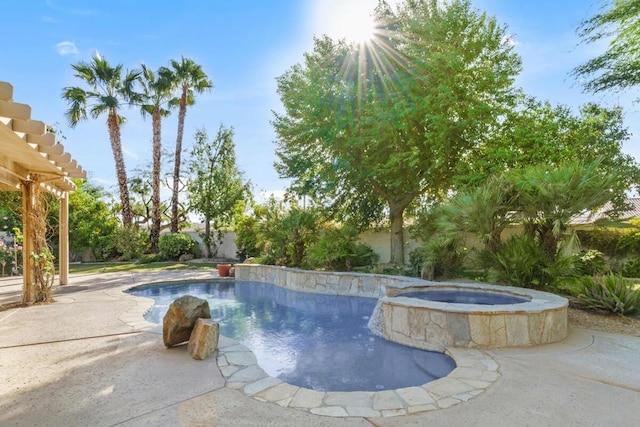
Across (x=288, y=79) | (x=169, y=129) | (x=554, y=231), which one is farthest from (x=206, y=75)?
(x=554, y=231)

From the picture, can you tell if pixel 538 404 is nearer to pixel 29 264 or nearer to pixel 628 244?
pixel 29 264

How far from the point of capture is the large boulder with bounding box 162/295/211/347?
486cm

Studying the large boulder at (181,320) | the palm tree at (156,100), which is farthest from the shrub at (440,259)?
the palm tree at (156,100)

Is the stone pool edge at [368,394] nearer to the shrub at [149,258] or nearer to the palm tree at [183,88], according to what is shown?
the shrub at [149,258]

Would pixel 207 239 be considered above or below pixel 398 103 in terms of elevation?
below

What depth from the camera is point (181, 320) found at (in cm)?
490

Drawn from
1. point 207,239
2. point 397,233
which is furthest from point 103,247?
point 397,233

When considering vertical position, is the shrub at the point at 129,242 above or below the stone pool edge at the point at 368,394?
above

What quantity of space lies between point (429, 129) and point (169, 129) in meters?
16.6

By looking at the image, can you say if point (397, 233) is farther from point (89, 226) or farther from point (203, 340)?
point (89, 226)

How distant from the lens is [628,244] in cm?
1244

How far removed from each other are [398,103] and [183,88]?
47.8ft

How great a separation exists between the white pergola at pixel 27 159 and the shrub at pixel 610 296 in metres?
9.05

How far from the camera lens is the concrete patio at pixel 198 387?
2939 millimetres
